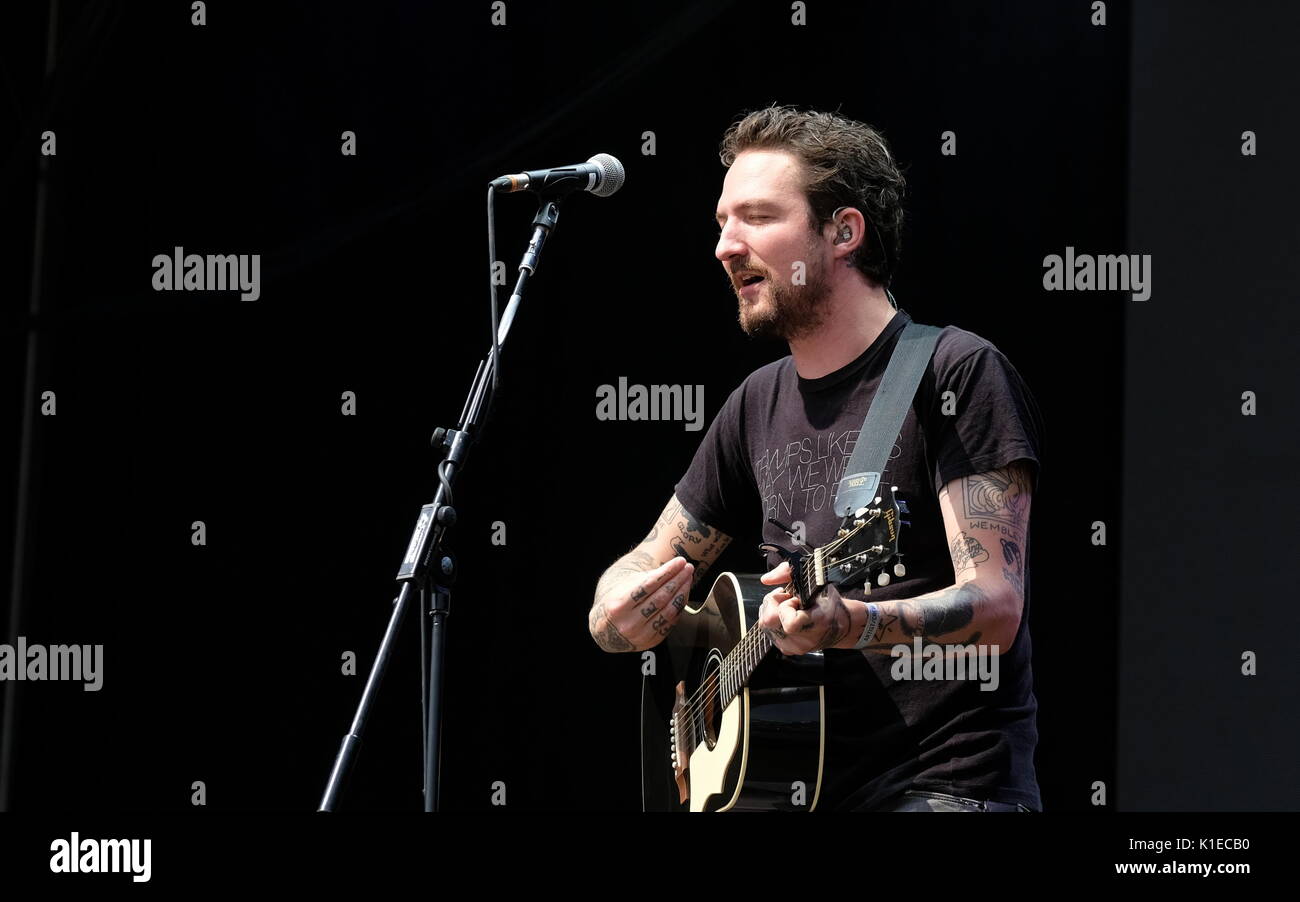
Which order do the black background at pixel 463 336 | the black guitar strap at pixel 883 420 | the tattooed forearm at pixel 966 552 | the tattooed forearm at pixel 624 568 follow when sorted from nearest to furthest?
the tattooed forearm at pixel 966 552, the black guitar strap at pixel 883 420, the tattooed forearm at pixel 624 568, the black background at pixel 463 336

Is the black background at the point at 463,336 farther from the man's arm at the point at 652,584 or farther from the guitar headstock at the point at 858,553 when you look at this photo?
the guitar headstock at the point at 858,553

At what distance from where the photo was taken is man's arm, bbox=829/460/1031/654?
204 cm

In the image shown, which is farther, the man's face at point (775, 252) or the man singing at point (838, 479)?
the man's face at point (775, 252)

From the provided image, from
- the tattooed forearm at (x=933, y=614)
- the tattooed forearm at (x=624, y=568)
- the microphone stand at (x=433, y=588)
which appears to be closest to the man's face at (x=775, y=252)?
the microphone stand at (x=433, y=588)

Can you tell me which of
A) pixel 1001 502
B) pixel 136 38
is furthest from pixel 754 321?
pixel 136 38

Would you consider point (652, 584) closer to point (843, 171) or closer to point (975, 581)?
point (975, 581)

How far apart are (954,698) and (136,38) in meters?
2.65

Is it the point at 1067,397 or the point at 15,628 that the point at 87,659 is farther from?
the point at 1067,397

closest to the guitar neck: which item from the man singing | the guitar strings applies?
the guitar strings

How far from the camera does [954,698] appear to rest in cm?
215

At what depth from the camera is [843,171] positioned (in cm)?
254

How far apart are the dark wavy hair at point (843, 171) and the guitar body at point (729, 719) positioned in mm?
710

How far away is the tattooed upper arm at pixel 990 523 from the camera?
2.10 metres

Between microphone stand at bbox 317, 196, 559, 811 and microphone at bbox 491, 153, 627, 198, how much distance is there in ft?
0.51
